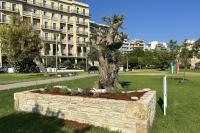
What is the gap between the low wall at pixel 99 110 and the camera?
8.23m

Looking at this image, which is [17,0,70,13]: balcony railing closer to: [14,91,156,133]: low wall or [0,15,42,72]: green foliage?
[0,15,42,72]: green foliage

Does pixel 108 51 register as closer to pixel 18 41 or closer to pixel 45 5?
pixel 18 41

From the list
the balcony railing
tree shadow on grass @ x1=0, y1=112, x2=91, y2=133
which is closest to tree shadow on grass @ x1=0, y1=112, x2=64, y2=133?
tree shadow on grass @ x1=0, y1=112, x2=91, y2=133

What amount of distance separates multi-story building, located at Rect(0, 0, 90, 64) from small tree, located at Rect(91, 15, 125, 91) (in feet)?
195

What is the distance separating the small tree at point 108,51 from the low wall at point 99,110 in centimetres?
574

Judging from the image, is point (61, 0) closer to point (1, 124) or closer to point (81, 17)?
point (81, 17)

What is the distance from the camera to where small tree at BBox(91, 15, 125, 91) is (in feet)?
52.6

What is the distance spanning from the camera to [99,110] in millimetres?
8930

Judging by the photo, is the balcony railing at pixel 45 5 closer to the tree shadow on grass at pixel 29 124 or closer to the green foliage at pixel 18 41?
the green foliage at pixel 18 41

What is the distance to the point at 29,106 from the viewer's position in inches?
427

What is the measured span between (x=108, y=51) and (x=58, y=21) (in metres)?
73.6

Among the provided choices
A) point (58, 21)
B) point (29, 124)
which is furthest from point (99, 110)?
point (58, 21)

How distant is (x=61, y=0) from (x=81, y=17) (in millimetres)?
9815

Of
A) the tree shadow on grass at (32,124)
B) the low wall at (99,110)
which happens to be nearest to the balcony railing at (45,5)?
the low wall at (99,110)
